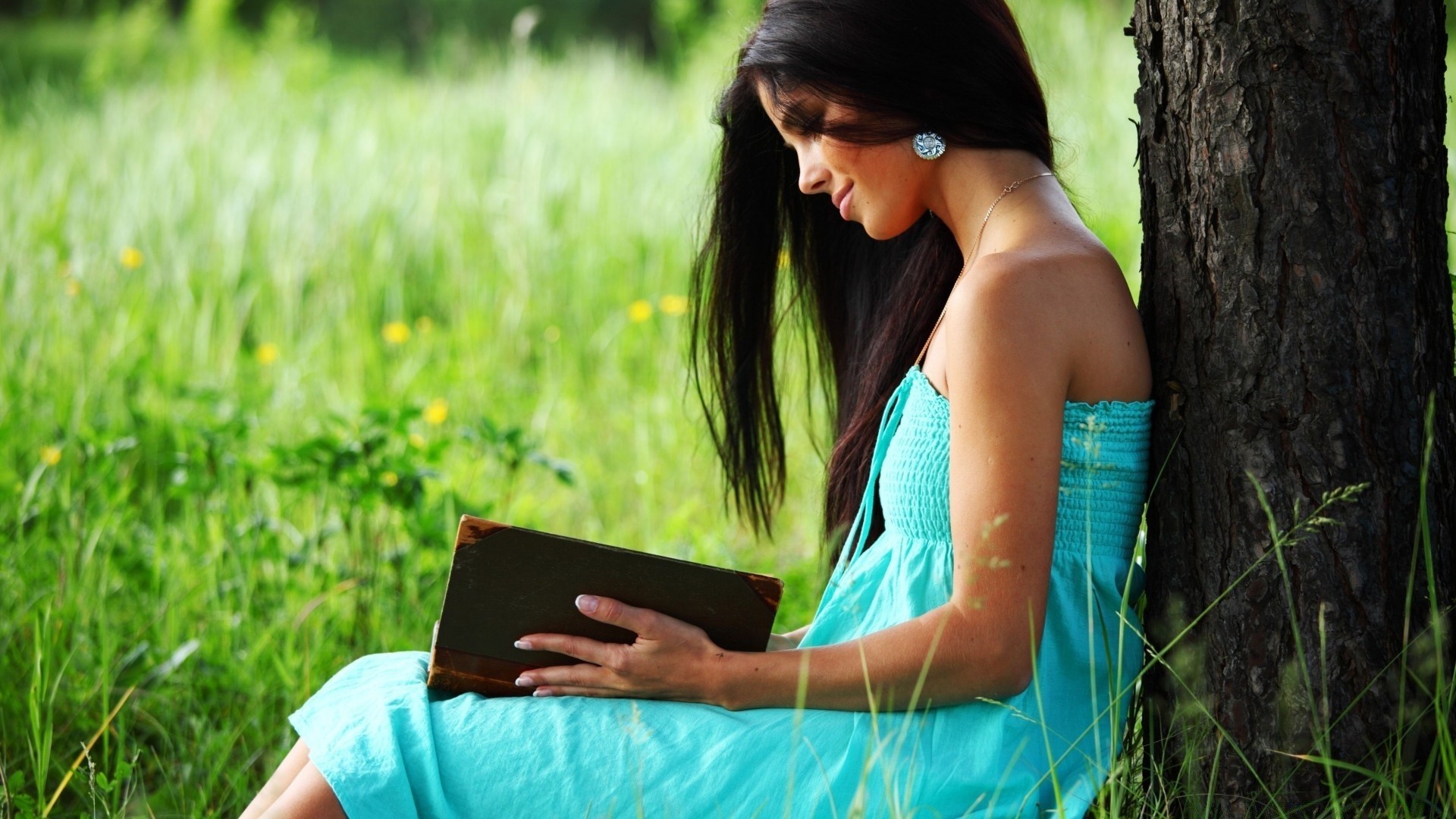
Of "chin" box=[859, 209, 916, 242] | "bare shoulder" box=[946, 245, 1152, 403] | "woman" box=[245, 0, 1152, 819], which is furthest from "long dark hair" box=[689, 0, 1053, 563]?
"bare shoulder" box=[946, 245, 1152, 403]

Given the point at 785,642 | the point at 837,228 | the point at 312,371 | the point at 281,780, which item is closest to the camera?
the point at 281,780

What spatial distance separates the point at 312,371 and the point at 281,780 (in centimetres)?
260

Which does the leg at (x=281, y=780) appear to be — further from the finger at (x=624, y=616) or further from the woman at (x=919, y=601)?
the finger at (x=624, y=616)

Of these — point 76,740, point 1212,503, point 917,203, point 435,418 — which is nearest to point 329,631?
point 76,740

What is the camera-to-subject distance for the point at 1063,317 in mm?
1512

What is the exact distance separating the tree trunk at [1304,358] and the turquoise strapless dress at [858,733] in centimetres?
10

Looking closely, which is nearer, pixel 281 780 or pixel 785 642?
pixel 281 780

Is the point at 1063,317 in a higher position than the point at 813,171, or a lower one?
lower

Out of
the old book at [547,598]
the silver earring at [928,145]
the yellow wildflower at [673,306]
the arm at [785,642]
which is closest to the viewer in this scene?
the old book at [547,598]

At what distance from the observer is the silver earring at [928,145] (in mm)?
1701

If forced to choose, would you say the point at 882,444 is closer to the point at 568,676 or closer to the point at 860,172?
the point at 860,172

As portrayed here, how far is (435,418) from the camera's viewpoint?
3.29 metres

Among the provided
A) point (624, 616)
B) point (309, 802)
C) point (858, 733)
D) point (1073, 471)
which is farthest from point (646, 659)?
point (1073, 471)

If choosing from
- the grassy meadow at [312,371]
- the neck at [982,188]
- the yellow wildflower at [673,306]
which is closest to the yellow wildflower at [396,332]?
the grassy meadow at [312,371]
